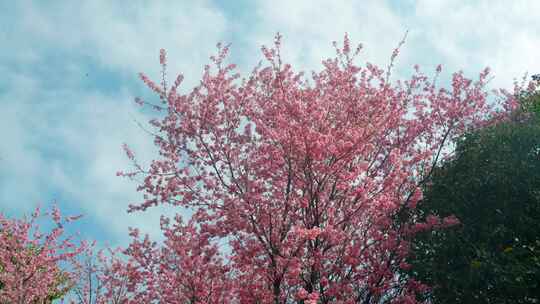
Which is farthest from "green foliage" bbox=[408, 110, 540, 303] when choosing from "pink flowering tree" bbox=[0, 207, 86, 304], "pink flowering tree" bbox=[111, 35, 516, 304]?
"pink flowering tree" bbox=[0, 207, 86, 304]

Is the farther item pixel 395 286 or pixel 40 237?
pixel 40 237

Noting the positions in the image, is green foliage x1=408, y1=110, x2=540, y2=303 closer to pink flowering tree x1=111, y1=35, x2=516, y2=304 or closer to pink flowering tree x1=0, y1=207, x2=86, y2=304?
pink flowering tree x1=111, y1=35, x2=516, y2=304

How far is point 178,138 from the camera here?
10.5 m

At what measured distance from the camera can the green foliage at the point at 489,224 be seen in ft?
27.0

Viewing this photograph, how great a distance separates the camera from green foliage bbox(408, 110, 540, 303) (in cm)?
822

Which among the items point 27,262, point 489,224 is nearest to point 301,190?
point 489,224

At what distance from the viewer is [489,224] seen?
9.08 meters

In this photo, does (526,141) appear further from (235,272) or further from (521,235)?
(235,272)

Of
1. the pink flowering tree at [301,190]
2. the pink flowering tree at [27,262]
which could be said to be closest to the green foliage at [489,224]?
the pink flowering tree at [301,190]

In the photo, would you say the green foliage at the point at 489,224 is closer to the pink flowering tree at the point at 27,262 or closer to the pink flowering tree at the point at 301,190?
the pink flowering tree at the point at 301,190

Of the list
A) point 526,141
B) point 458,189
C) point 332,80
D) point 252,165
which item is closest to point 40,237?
point 252,165

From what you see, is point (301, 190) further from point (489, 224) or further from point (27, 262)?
point (27, 262)

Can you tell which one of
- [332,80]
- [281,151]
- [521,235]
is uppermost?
[332,80]

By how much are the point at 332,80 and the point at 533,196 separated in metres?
4.88
